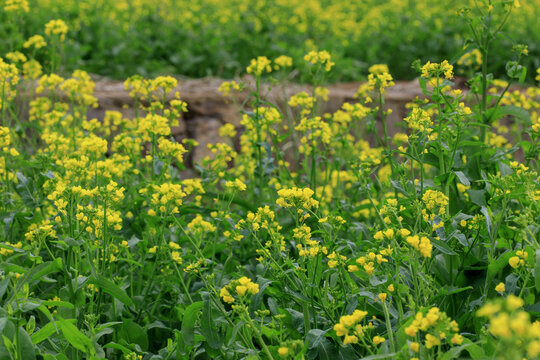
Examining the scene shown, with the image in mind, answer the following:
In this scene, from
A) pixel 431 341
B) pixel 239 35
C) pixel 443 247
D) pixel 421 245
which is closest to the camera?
pixel 431 341

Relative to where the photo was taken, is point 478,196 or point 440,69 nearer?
point 440,69

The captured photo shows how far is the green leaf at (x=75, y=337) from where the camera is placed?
7.56ft

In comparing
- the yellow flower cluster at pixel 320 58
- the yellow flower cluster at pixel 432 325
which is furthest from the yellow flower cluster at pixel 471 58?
the yellow flower cluster at pixel 432 325

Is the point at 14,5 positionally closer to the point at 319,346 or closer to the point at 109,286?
the point at 109,286

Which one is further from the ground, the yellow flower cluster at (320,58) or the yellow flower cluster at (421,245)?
the yellow flower cluster at (320,58)

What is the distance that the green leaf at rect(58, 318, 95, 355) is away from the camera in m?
2.30

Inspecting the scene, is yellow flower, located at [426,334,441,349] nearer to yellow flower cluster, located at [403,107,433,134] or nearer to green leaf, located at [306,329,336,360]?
green leaf, located at [306,329,336,360]

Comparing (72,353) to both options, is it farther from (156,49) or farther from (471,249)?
(156,49)

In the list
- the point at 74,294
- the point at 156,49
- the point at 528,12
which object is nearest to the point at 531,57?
the point at 528,12

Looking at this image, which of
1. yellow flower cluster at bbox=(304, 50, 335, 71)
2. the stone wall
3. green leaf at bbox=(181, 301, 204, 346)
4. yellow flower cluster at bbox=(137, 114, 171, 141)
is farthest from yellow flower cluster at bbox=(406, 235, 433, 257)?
the stone wall

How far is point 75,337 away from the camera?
2.33 metres

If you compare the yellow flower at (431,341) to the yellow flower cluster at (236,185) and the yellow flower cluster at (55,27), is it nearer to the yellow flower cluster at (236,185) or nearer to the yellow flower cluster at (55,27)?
the yellow flower cluster at (236,185)

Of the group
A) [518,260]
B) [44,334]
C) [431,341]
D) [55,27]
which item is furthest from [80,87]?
[431,341]

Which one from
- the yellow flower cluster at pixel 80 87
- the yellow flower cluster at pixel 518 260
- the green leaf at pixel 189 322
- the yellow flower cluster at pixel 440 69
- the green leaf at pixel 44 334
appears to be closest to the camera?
the yellow flower cluster at pixel 518 260
